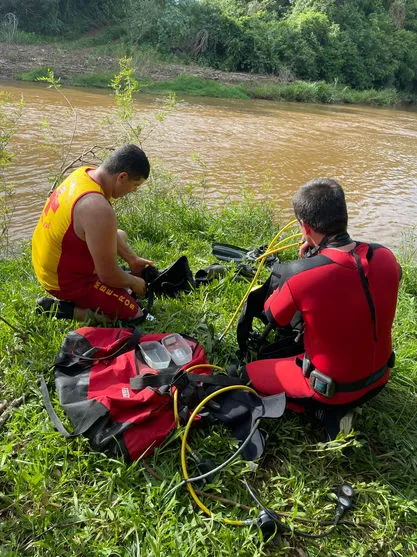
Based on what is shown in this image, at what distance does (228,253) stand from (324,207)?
2320 mm

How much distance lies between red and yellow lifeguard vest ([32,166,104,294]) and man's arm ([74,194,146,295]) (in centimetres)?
6

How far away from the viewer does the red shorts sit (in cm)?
331

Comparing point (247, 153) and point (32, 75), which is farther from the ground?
point (32, 75)

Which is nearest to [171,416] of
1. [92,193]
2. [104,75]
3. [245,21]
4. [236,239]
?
[92,193]

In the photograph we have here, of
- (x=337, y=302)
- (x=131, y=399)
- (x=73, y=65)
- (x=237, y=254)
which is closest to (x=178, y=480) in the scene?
(x=131, y=399)

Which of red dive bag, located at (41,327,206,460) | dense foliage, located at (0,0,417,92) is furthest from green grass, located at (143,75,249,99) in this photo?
red dive bag, located at (41,327,206,460)

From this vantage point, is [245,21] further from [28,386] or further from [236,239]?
[28,386]

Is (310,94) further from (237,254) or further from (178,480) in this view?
(178,480)

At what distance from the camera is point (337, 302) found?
2203 mm

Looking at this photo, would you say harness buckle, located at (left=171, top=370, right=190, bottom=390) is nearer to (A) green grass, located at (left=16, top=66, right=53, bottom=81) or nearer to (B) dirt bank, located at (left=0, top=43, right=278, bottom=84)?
(A) green grass, located at (left=16, top=66, right=53, bottom=81)

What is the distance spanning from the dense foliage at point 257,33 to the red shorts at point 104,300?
3026cm

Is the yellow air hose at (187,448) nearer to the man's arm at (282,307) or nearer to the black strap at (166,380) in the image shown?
the black strap at (166,380)

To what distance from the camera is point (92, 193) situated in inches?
116

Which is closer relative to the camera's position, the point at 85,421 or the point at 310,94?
the point at 85,421
